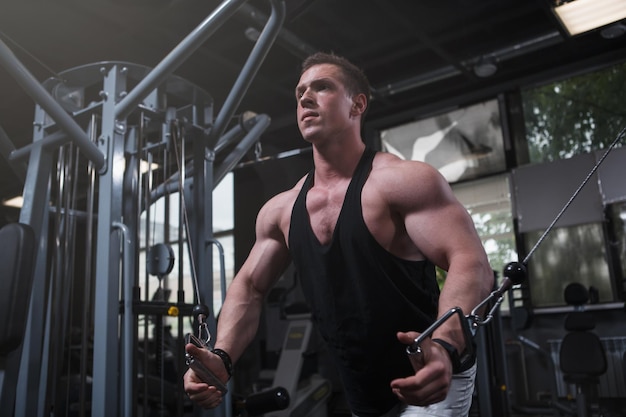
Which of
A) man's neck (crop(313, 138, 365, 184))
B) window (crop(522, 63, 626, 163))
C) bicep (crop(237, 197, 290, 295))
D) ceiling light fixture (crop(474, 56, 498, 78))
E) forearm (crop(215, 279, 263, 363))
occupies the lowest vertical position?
forearm (crop(215, 279, 263, 363))

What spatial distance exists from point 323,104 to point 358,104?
139 mm

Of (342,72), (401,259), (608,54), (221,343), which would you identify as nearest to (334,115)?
(342,72)

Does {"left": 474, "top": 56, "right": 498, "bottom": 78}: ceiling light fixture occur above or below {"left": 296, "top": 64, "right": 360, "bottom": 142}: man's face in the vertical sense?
above

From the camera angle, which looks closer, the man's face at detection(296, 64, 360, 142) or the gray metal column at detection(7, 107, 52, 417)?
the man's face at detection(296, 64, 360, 142)

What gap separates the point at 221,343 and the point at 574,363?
3.32 metres

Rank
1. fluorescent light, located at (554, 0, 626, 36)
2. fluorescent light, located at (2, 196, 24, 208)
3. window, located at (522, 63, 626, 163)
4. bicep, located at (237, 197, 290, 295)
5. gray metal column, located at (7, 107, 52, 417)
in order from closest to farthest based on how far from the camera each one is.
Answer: bicep, located at (237, 197, 290, 295)
gray metal column, located at (7, 107, 52, 417)
fluorescent light, located at (554, 0, 626, 36)
window, located at (522, 63, 626, 163)
fluorescent light, located at (2, 196, 24, 208)

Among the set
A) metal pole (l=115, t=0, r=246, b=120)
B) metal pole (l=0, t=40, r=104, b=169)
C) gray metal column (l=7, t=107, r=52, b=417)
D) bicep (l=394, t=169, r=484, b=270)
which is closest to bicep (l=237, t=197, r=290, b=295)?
bicep (l=394, t=169, r=484, b=270)

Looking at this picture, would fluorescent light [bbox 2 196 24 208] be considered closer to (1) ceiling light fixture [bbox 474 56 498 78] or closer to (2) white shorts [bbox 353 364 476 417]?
(1) ceiling light fixture [bbox 474 56 498 78]

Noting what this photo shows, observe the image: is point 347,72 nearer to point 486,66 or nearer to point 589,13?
point 589,13

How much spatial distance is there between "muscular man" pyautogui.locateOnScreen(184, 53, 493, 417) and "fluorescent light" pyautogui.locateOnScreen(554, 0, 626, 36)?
3463 millimetres

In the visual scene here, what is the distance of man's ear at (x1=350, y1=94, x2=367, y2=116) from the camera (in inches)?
59.2

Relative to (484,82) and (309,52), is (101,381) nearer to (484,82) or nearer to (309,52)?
(309,52)

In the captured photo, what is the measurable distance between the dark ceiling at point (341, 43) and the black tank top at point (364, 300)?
3172 millimetres

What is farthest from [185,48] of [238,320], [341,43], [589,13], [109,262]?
[589,13]
